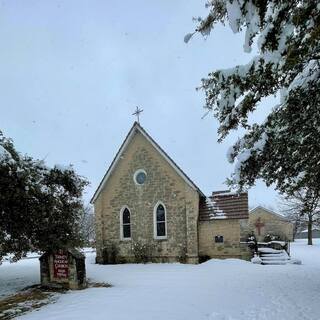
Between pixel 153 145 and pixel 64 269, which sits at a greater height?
pixel 153 145

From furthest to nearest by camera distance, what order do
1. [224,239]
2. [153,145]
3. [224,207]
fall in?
[153,145], [224,207], [224,239]

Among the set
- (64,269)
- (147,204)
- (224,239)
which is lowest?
(64,269)

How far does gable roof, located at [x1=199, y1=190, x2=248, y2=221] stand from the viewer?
2334 cm

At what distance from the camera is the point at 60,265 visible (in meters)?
15.2

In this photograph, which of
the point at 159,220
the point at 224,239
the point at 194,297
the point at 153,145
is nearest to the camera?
the point at 194,297

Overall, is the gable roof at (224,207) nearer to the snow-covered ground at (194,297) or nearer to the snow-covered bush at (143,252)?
the snow-covered bush at (143,252)

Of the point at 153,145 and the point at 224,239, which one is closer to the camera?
the point at 224,239

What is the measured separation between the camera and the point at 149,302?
1084 centimetres

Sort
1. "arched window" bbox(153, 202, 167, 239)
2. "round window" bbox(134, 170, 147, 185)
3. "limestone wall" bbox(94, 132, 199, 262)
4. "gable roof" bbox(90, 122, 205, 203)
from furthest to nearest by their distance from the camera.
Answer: "round window" bbox(134, 170, 147, 185) < "arched window" bbox(153, 202, 167, 239) < "gable roof" bbox(90, 122, 205, 203) < "limestone wall" bbox(94, 132, 199, 262)

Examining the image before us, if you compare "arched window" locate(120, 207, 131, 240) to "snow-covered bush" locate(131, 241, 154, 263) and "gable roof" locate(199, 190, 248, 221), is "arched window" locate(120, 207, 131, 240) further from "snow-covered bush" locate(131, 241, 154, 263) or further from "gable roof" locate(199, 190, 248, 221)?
"gable roof" locate(199, 190, 248, 221)

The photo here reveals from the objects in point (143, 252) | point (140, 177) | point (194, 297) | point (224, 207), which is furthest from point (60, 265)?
point (224, 207)

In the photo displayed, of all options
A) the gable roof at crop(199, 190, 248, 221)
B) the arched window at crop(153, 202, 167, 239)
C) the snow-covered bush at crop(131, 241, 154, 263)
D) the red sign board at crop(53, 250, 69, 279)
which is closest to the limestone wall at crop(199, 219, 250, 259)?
the gable roof at crop(199, 190, 248, 221)

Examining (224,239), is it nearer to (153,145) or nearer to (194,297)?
(153,145)

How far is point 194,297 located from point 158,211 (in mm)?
12827
